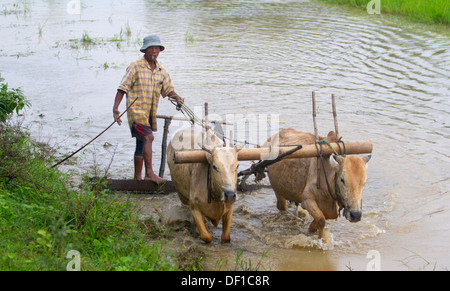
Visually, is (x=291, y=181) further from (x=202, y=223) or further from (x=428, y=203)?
(x=428, y=203)

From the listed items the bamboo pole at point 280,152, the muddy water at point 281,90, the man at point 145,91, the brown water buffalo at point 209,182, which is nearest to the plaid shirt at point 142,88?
the man at point 145,91

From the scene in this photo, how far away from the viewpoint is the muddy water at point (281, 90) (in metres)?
6.20

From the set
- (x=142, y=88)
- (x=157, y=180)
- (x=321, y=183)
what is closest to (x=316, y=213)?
(x=321, y=183)

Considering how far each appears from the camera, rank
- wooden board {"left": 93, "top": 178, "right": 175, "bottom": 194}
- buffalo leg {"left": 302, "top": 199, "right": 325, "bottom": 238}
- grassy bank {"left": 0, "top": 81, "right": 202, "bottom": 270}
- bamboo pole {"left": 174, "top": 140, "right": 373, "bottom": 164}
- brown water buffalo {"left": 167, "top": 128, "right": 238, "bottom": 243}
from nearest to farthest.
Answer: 1. grassy bank {"left": 0, "top": 81, "right": 202, "bottom": 270}
2. brown water buffalo {"left": 167, "top": 128, "right": 238, "bottom": 243}
3. bamboo pole {"left": 174, "top": 140, "right": 373, "bottom": 164}
4. buffalo leg {"left": 302, "top": 199, "right": 325, "bottom": 238}
5. wooden board {"left": 93, "top": 178, "right": 175, "bottom": 194}

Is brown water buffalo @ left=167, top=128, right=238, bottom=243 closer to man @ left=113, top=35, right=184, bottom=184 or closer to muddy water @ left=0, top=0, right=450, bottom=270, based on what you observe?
muddy water @ left=0, top=0, right=450, bottom=270

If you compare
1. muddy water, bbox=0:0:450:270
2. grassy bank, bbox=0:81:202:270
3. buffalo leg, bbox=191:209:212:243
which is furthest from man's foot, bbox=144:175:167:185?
buffalo leg, bbox=191:209:212:243

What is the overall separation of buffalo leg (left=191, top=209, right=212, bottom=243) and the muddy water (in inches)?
4.3

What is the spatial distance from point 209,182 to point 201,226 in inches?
21.1

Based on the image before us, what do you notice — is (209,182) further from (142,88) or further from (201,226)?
(142,88)

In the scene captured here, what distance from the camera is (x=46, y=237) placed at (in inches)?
177

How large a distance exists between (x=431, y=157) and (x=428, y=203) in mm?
1570

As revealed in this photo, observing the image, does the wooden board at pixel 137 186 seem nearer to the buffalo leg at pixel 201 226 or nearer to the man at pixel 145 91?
the man at pixel 145 91

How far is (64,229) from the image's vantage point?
4312 mm

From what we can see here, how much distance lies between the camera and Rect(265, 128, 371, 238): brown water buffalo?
531 centimetres
